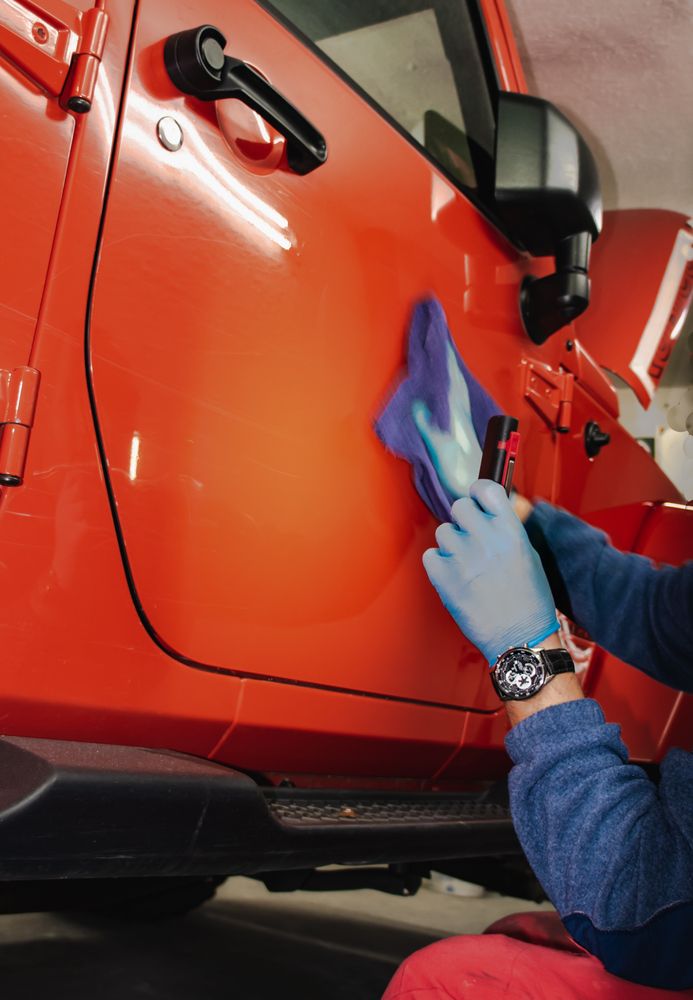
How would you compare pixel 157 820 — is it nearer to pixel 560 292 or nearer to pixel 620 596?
pixel 620 596

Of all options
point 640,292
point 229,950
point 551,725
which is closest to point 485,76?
point 640,292

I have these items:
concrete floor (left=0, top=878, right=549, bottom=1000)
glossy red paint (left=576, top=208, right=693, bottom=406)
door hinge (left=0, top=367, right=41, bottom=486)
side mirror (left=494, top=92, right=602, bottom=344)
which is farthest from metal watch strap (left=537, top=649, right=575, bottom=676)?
glossy red paint (left=576, top=208, right=693, bottom=406)

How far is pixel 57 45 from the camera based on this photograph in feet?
2.99

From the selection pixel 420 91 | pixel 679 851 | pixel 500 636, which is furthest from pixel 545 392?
pixel 679 851

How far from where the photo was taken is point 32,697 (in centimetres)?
90

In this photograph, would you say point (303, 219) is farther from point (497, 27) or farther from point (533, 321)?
point (497, 27)

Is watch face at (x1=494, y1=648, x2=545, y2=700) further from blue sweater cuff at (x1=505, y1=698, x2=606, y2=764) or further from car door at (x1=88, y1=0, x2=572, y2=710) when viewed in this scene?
car door at (x1=88, y1=0, x2=572, y2=710)

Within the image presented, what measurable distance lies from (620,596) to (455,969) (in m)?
0.56

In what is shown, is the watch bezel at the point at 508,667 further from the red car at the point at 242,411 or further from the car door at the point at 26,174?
the car door at the point at 26,174

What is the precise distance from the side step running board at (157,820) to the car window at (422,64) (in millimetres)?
1040

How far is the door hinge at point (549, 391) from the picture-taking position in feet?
5.68

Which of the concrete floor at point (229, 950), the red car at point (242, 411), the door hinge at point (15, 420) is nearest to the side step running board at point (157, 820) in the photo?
the red car at point (242, 411)

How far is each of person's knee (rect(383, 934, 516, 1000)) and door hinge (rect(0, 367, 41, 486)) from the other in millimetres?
709

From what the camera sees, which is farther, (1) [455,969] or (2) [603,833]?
(1) [455,969]
